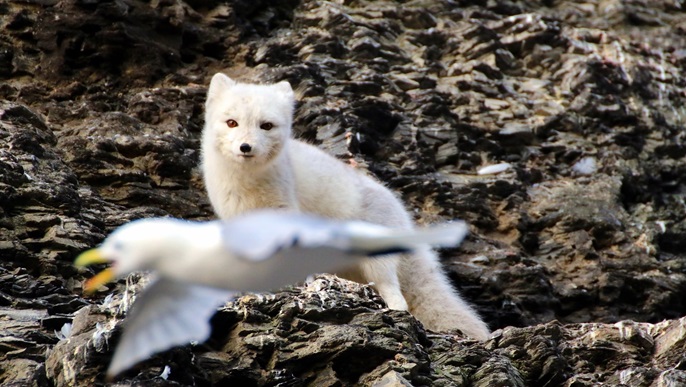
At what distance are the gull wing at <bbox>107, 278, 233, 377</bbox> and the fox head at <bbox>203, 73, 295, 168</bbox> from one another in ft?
10.5

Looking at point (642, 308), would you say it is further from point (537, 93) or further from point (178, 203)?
point (178, 203)

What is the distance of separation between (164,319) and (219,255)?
709 millimetres

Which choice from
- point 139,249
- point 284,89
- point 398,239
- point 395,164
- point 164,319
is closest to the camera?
point 398,239

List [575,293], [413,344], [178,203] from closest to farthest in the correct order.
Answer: [413,344]
[178,203]
[575,293]

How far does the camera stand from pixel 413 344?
727 cm

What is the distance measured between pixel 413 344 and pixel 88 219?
3.67 m

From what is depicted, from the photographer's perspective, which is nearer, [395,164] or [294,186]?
[294,186]

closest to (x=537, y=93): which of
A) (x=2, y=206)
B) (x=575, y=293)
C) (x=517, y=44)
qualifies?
(x=517, y=44)

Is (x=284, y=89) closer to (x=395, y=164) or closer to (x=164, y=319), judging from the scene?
(x=395, y=164)

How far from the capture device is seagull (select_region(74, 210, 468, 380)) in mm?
4328

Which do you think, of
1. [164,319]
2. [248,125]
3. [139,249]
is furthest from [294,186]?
[139,249]

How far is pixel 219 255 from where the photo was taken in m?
4.68

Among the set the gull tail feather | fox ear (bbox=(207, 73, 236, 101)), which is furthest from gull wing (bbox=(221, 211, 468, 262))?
fox ear (bbox=(207, 73, 236, 101))

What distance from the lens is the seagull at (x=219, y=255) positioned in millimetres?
4328
